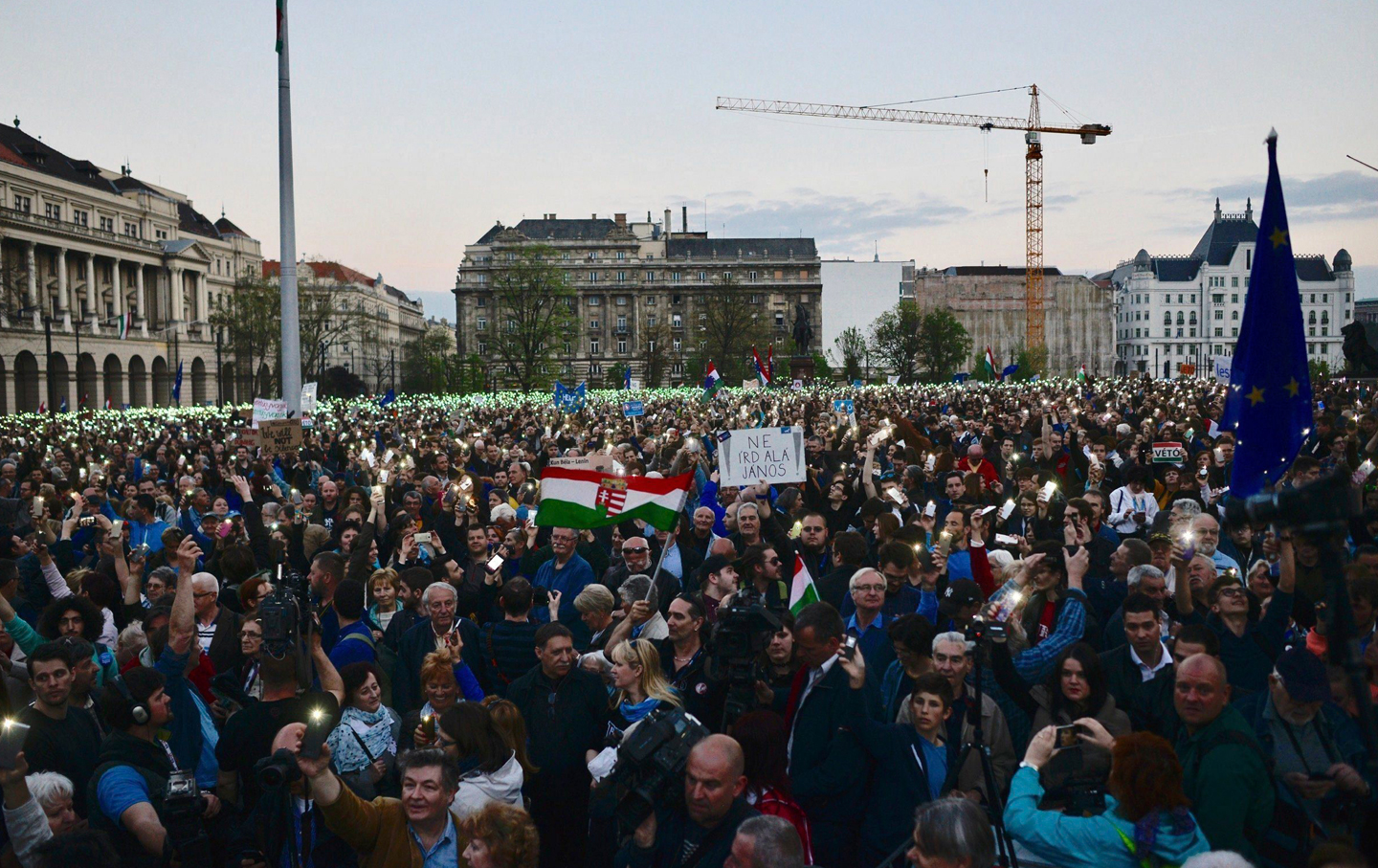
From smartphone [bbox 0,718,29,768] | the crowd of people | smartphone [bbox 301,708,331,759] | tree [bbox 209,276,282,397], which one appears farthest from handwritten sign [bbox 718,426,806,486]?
tree [bbox 209,276,282,397]

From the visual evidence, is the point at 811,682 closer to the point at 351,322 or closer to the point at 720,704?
the point at 720,704

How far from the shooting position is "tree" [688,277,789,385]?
84.1 m

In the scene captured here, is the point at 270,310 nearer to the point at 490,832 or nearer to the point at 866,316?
the point at 866,316

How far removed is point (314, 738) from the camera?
3533 millimetres

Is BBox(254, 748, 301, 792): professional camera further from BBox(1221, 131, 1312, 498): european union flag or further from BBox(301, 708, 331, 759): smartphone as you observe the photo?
BBox(1221, 131, 1312, 498): european union flag

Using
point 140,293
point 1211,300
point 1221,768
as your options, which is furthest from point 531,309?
point 1211,300

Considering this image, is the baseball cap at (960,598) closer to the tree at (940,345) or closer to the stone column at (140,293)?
the tree at (940,345)

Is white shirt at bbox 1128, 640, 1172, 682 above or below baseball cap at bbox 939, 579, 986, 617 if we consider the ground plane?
below

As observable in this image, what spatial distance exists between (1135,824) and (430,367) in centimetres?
8015

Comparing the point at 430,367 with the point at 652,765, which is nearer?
the point at 652,765

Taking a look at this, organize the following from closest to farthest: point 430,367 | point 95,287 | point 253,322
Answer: point 253,322, point 95,287, point 430,367

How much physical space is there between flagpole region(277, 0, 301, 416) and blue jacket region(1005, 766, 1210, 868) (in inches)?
681

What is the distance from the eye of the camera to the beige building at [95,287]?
6656 cm

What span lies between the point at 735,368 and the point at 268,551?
2977 inches
